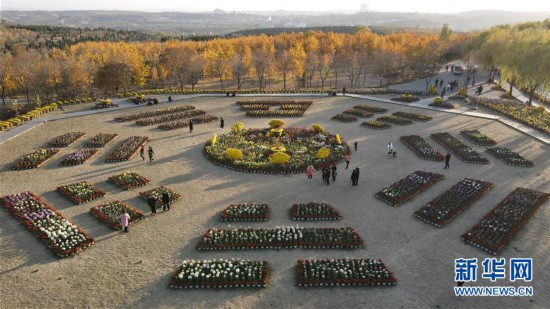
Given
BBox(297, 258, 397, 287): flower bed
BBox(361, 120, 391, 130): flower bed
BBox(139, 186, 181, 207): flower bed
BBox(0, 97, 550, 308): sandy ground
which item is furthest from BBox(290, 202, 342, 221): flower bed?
BBox(361, 120, 391, 130): flower bed

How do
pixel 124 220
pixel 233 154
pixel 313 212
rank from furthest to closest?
pixel 233 154 < pixel 313 212 < pixel 124 220

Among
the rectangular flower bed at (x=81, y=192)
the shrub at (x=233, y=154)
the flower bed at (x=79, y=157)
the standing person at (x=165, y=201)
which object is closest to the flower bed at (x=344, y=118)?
the shrub at (x=233, y=154)

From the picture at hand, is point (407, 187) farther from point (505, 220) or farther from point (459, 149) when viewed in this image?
point (459, 149)

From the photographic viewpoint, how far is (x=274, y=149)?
2902 cm

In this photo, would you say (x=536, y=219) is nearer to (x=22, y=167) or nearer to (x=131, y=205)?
(x=131, y=205)

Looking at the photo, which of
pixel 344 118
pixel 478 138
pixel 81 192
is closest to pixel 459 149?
pixel 478 138

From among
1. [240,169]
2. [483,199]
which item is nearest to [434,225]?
[483,199]

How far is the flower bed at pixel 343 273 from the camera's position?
1529 cm

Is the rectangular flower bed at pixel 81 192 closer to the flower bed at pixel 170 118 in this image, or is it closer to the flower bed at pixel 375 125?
the flower bed at pixel 170 118

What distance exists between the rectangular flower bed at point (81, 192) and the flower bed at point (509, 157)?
28.7 m

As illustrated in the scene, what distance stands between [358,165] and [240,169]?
8.84m

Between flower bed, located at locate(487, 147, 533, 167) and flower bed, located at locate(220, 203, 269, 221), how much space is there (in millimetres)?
19232

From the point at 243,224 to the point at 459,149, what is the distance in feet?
65.3

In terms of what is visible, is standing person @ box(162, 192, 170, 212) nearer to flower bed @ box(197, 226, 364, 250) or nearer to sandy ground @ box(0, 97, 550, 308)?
sandy ground @ box(0, 97, 550, 308)
